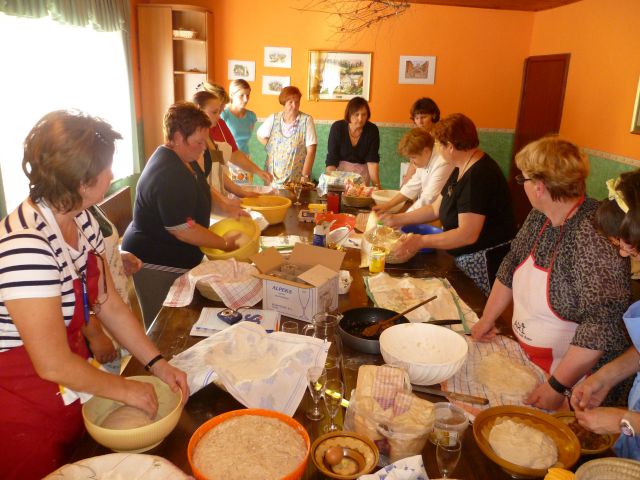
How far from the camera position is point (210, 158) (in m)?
3.35

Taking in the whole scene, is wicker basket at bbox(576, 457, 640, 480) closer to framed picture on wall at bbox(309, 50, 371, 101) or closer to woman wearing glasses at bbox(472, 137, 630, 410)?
woman wearing glasses at bbox(472, 137, 630, 410)

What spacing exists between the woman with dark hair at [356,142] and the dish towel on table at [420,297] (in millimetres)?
2570

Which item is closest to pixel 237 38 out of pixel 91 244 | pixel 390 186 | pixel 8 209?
pixel 390 186

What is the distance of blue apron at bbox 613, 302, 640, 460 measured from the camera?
1332 mm

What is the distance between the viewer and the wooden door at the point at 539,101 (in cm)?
585

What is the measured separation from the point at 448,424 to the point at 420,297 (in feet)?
2.98

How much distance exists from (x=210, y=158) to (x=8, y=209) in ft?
4.50

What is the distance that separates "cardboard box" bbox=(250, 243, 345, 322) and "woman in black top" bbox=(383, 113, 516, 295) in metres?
0.63

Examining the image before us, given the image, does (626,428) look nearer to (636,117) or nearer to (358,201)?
(358,201)

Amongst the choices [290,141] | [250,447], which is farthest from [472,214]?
[290,141]

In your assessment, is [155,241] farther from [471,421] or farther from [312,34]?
[312,34]

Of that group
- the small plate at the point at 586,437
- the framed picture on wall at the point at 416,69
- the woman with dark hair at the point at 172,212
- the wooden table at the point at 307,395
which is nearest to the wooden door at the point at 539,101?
the framed picture on wall at the point at 416,69

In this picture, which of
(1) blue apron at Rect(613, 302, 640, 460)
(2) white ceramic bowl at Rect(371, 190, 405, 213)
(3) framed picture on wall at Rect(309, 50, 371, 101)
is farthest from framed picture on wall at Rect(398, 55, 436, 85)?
(1) blue apron at Rect(613, 302, 640, 460)

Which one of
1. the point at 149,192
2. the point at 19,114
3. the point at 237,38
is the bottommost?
the point at 149,192
